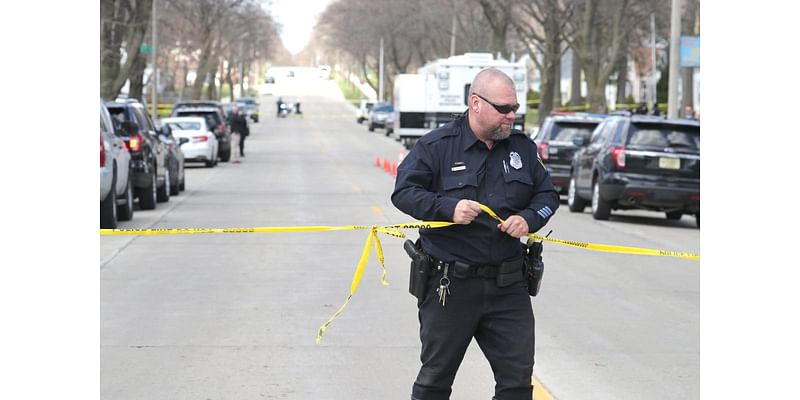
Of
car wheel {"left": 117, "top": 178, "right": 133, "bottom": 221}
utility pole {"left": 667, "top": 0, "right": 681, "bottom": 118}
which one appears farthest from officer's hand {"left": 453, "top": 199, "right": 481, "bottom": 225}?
utility pole {"left": 667, "top": 0, "right": 681, "bottom": 118}

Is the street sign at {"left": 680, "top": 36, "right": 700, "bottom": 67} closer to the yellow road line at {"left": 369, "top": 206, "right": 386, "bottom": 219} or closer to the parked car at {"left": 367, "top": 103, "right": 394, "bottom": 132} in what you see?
the yellow road line at {"left": 369, "top": 206, "right": 386, "bottom": 219}

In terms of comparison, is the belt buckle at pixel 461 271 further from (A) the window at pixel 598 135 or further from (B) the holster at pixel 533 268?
(A) the window at pixel 598 135

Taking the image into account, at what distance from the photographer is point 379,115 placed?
7638 cm

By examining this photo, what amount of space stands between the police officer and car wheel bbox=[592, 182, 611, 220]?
14.6 meters

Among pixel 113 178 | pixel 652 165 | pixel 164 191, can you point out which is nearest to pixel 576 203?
pixel 652 165

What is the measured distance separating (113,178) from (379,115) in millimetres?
59056

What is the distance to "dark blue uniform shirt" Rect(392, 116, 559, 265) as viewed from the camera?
629 cm

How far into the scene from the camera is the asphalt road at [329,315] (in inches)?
335

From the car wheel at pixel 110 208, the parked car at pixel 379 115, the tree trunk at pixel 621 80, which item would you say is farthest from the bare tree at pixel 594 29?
the car wheel at pixel 110 208

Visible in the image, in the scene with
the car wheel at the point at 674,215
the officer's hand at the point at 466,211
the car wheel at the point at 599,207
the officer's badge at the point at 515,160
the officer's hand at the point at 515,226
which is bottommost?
the car wheel at the point at 674,215

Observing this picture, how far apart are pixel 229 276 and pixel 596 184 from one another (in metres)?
9.16

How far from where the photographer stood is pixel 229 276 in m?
Answer: 13.4

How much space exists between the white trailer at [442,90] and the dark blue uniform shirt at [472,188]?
32.5 meters
